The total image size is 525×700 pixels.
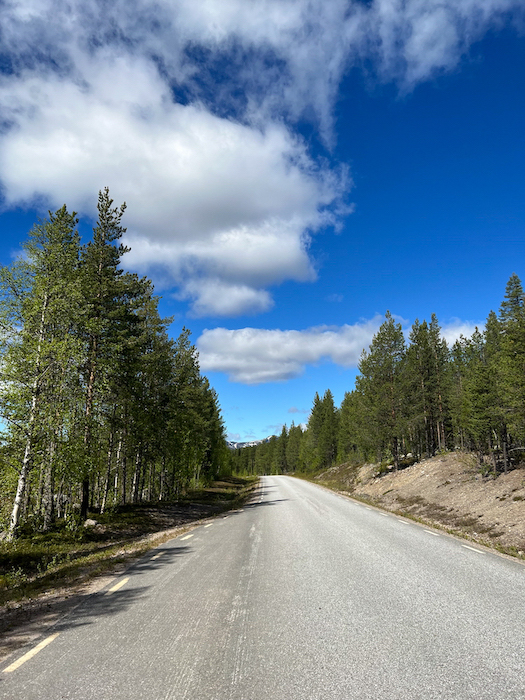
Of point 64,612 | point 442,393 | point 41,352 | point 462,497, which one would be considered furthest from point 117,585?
point 442,393

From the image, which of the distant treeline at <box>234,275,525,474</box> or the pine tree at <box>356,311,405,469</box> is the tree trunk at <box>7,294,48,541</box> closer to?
the distant treeline at <box>234,275,525,474</box>

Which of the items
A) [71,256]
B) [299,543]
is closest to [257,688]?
[299,543]

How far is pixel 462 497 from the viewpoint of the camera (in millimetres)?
22766

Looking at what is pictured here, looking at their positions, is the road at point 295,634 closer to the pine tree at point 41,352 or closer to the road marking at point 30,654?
the road marking at point 30,654

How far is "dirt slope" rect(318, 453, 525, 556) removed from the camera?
15.1m

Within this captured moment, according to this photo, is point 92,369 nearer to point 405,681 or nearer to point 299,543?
point 299,543

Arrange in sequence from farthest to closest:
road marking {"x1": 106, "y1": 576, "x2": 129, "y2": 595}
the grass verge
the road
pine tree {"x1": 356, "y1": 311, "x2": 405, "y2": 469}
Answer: pine tree {"x1": 356, "y1": 311, "x2": 405, "y2": 469} → the grass verge → road marking {"x1": 106, "y1": 576, "x2": 129, "y2": 595} → the road

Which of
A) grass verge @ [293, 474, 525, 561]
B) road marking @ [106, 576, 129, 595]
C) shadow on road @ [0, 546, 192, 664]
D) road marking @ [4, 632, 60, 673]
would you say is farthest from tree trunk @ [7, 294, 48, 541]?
grass verge @ [293, 474, 525, 561]

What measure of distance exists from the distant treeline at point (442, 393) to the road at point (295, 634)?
716 inches

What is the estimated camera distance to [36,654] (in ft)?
15.6

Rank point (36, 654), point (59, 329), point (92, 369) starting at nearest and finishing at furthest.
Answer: point (36, 654)
point (59, 329)
point (92, 369)

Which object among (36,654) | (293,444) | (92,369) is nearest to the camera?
(36,654)

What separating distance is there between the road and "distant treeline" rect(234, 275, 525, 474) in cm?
1818

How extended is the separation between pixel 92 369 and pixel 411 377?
29216mm
